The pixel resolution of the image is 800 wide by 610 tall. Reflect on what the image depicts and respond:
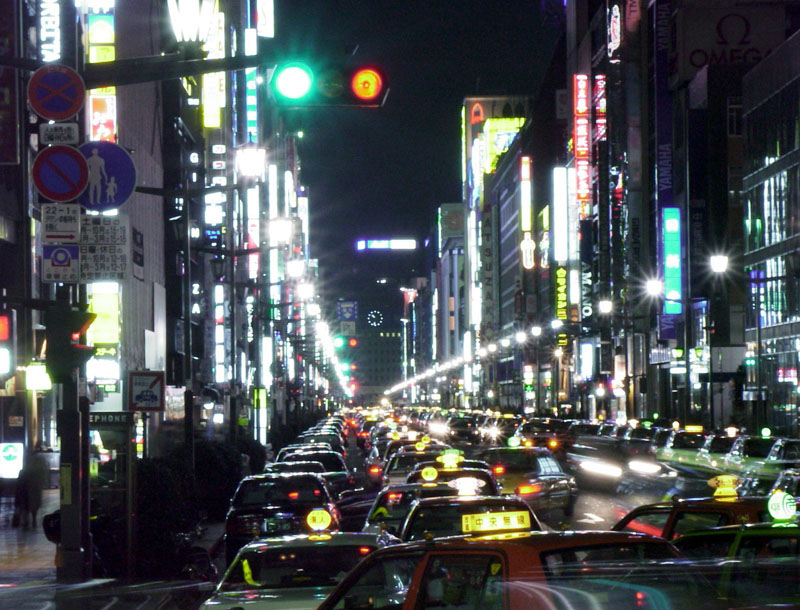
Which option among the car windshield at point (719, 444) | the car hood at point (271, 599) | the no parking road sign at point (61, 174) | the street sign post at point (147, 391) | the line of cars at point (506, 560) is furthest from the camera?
the car windshield at point (719, 444)

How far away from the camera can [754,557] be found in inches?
317

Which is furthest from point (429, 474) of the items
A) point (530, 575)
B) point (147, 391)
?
point (530, 575)

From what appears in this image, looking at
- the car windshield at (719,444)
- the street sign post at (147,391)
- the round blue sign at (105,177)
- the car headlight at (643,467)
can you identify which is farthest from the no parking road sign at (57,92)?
the car windshield at (719,444)

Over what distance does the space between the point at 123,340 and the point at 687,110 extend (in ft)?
135

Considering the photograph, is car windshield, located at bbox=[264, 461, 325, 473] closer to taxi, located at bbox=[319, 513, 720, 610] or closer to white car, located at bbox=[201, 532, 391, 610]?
white car, located at bbox=[201, 532, 391, 610]

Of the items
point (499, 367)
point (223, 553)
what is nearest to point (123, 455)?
point (223, 553)

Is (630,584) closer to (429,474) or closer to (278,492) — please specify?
(278,492)

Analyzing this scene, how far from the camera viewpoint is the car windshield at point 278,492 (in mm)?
18531

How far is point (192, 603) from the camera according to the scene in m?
11.7

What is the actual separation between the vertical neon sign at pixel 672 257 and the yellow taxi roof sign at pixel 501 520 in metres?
61.7

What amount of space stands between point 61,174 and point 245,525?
17.7 feet

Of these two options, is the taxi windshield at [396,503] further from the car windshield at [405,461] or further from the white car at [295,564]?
the car windshield at [405,461]

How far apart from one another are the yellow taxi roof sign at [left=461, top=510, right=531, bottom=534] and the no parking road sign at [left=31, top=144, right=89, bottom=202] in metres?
6.12

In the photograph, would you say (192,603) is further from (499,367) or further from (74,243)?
(499,367)
